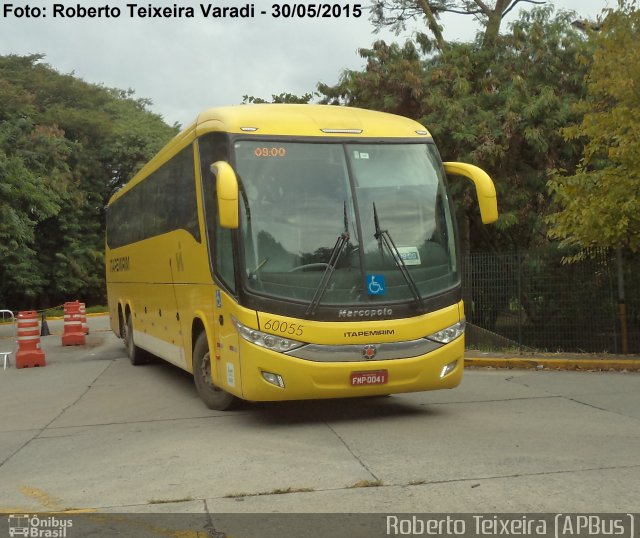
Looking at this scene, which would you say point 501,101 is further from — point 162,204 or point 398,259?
point 398,259

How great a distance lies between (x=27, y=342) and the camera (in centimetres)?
1548

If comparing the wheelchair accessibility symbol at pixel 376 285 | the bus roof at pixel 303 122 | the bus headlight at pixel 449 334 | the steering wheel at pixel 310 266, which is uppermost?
the bus roof at pixel 303 122

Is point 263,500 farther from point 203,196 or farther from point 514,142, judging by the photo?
point 514,142

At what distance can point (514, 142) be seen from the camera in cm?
1925

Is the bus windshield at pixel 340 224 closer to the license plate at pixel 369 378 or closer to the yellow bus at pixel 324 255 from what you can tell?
the yellow bus at pixel 324 255

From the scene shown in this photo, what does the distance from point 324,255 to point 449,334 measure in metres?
1.63

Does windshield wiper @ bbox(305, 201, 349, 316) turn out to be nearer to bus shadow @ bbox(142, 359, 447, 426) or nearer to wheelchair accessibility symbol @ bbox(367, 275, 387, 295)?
wheelchair accessibility symbol @ bbox(367, 275, 387, 295)

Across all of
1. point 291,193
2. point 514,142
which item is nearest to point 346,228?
point 291,193

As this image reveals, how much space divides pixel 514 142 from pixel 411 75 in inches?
129

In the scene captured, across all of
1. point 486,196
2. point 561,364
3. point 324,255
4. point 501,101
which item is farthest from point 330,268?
point 501,101

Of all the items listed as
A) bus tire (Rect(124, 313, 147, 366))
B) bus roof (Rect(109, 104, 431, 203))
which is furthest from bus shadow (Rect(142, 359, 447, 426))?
bus tire (Rect(124, 313, 147, 366))

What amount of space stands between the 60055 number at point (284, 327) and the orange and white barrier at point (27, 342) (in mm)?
9104

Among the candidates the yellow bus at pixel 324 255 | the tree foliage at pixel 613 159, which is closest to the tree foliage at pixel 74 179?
the tree foliage at pixel 613 159
